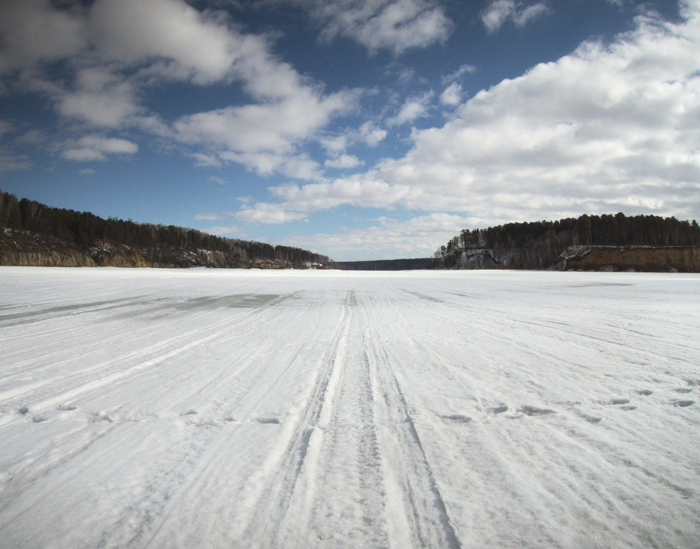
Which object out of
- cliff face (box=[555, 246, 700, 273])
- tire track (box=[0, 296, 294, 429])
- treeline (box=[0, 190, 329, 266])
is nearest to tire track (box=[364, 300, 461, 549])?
tire track (box=[0, 296, 294, 429])

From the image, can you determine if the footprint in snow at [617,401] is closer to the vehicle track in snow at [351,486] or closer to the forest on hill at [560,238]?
the vehicle track in snow at [351,486]

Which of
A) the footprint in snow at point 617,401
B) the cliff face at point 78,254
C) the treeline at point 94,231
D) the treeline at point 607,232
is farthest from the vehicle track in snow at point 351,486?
the treeline at point 607,232

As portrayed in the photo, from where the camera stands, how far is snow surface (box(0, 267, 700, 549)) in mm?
1237

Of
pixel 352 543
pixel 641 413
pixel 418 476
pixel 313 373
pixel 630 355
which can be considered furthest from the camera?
pixel 630 355

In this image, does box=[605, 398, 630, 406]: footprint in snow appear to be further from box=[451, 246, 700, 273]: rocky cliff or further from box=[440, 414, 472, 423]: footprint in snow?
box=[451, 246, 700, 273]: rocky cliff

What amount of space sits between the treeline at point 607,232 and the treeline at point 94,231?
83137 millimetres

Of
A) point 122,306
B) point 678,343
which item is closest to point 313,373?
point 678,343

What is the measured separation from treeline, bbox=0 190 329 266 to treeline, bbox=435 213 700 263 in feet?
273

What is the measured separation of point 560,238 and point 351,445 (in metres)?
84.5

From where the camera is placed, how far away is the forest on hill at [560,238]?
64.2m

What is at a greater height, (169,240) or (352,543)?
(169,240)

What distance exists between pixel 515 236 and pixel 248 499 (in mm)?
93819

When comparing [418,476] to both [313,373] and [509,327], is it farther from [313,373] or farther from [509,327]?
[509,327]

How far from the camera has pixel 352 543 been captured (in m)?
1.19
